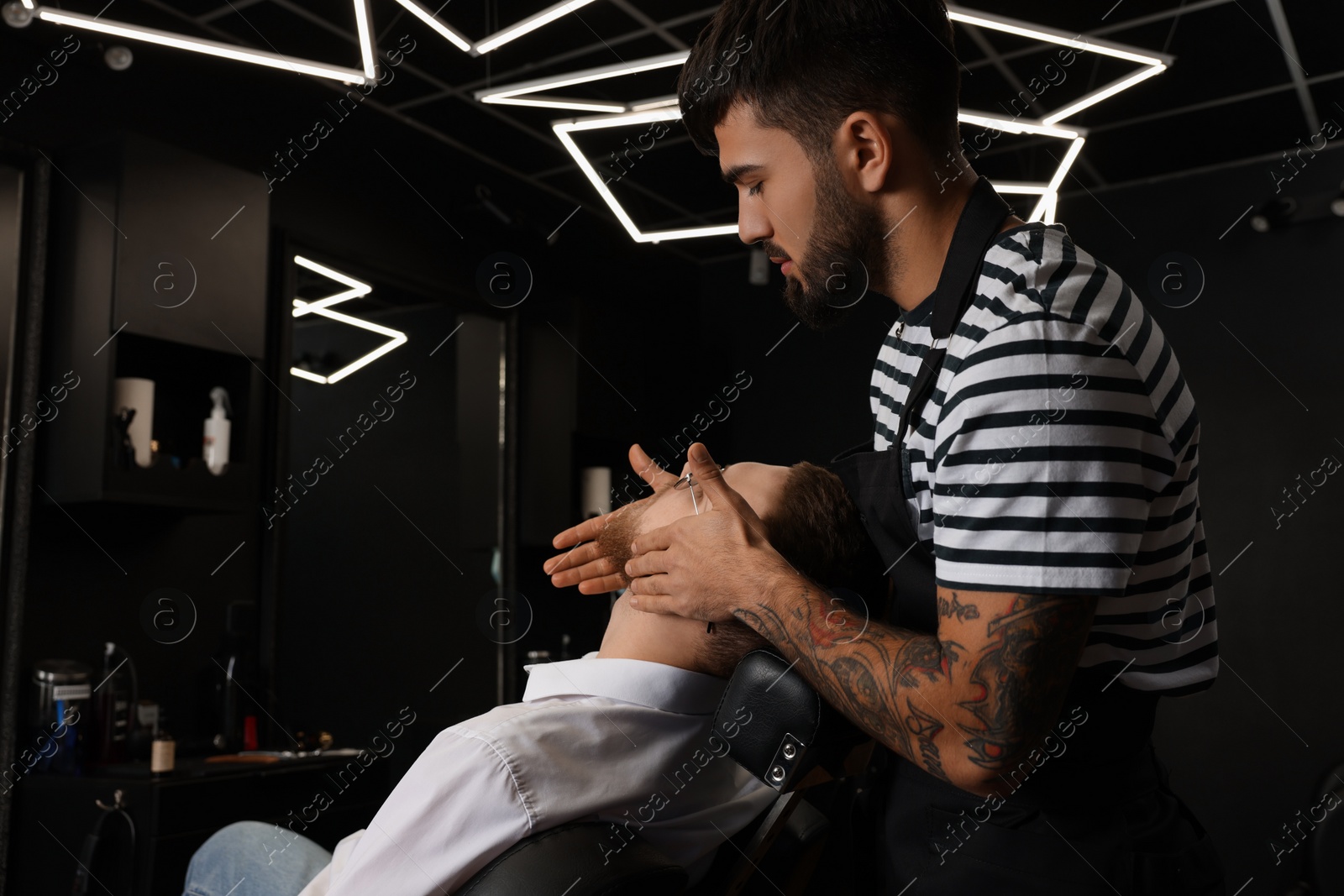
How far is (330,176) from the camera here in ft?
13.4

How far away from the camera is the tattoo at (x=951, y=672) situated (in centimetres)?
103

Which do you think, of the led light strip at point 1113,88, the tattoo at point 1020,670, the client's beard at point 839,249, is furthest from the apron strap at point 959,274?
the led light strip at point 1113,88

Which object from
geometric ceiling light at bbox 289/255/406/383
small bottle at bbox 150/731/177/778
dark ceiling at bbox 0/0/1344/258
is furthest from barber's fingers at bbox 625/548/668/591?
geometric ceiling light at bbox 289/255/406/383

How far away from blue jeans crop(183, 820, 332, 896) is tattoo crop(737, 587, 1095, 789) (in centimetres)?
112

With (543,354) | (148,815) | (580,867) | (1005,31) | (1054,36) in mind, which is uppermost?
(1005,31)

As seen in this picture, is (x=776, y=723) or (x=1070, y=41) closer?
(x=776, y=723)

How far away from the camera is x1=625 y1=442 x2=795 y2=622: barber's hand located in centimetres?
124

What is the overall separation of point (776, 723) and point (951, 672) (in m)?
0.21

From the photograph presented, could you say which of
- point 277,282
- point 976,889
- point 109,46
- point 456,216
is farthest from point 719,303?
point 976,889

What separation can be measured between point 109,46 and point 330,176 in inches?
37.7

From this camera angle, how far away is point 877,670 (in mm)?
1128

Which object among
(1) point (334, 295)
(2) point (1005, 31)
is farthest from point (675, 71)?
(1) point (334, 295)

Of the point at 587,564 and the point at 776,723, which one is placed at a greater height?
the point at 587,564

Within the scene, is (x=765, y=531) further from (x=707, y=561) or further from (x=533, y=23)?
(x=533, y=23)
